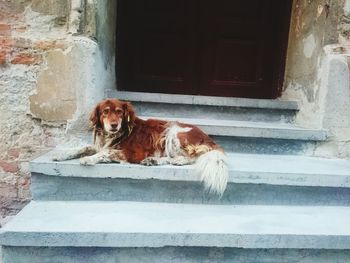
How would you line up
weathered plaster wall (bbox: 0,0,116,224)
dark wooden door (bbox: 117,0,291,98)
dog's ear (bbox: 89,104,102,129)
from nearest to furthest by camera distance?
dog's ear (bbox: 89,104,102,129) < weathered plaster wall (bbox: 0,0,116,224) < dark wooden door (bbox: 117,0,291,98)

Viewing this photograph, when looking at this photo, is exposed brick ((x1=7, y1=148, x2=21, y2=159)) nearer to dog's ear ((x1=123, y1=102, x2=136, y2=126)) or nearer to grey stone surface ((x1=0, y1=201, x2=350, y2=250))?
grey stone surface ((x1=0, y1=201, x2=350, y2=250))

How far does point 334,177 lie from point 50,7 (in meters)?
2.23

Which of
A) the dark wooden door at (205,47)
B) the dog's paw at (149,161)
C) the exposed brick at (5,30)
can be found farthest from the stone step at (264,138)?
the exposed brick at (5,30)

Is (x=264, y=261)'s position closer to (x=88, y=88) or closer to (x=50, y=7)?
(x=88, y=88)

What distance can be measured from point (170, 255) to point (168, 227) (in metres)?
0.14

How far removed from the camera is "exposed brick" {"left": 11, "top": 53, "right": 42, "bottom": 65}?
2432mm

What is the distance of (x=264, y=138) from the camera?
2543 mm

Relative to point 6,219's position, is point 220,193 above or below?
above

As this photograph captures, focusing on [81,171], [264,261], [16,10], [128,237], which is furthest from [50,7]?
[264,261]

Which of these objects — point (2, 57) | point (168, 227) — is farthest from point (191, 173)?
point (2, 57)

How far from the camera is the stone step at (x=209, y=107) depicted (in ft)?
9.59

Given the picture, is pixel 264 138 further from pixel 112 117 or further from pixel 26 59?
pixel 26 59

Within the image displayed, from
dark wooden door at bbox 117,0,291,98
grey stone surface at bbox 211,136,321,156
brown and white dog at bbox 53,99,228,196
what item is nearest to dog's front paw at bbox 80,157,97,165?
brown and white dog at bbox 53,99,228,196

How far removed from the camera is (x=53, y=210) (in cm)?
183
